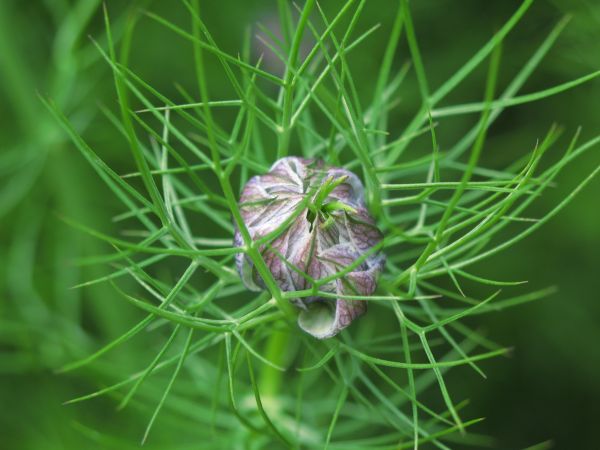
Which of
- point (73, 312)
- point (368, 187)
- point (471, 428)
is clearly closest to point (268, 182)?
point (368, 187)

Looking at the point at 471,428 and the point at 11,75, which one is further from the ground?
the point at 11,75

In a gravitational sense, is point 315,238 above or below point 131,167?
above

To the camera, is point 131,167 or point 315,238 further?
point 131,167

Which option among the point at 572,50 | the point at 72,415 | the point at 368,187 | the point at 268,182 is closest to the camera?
the point at 268,182

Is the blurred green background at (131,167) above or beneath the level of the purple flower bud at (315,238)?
beneath

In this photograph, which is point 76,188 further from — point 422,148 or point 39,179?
point 422,148
